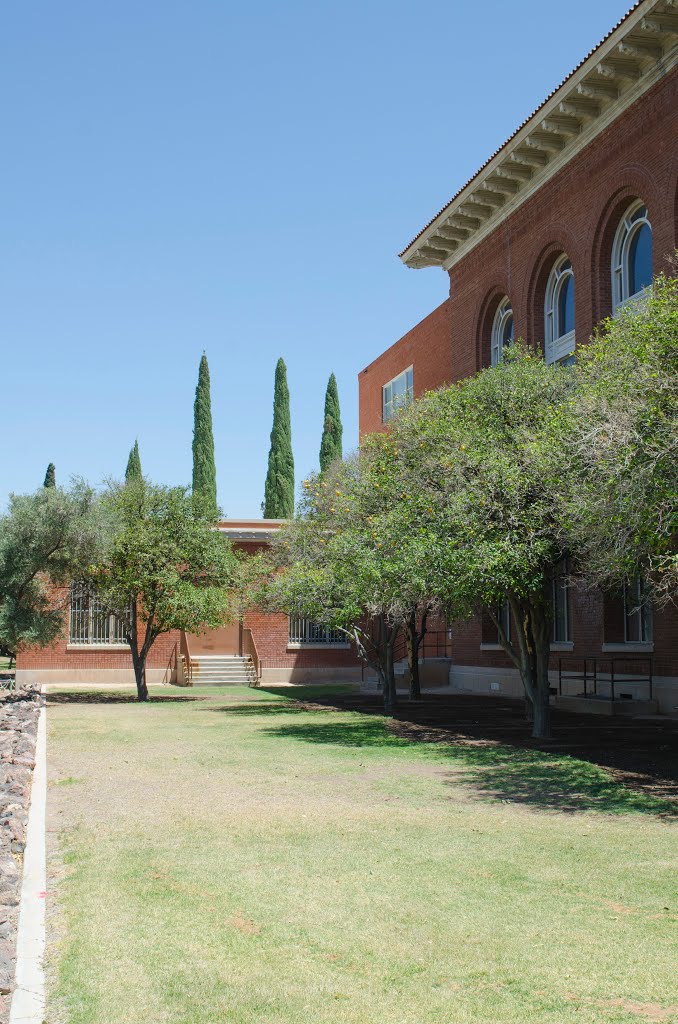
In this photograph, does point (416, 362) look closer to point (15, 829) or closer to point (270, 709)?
point (270, 709)

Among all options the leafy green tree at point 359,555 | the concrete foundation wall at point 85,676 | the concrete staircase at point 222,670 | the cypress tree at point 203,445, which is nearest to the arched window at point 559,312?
the leafy green tree at point 359,555

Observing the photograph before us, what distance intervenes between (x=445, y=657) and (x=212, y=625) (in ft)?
31.0

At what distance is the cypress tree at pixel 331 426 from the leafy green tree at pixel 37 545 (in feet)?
104

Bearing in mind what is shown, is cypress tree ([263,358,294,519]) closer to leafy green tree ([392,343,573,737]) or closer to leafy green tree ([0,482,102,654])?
leafy green tree ([0,482,102,654])

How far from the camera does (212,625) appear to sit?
970 inches

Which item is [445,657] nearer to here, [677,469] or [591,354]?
[591,354]

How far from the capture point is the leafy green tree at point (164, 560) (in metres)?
23.5

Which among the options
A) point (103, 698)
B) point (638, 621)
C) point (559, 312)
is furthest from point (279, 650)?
point (638, 621)

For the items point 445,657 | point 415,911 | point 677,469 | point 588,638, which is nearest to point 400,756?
point 677,469

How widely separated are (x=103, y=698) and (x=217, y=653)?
8501mm

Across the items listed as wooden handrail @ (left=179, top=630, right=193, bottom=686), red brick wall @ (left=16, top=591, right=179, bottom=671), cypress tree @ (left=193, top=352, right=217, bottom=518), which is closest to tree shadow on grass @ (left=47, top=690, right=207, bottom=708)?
red brick wall @ (left=16, top=591, right=179, bottom=671)

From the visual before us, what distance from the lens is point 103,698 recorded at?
25906 millimetres

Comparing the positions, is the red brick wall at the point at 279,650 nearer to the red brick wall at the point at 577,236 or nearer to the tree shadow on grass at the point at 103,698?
the tree shadow on grass at the point at 103,698

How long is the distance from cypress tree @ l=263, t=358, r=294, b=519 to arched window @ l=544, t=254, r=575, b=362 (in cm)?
2976
